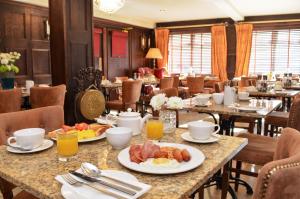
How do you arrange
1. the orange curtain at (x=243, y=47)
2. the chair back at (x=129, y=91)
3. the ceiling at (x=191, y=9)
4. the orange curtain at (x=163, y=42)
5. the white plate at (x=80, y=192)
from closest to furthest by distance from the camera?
1. the white plate at (x=80, y=192)
2. the chair back at (x=129, y=91)
3. the ceiling at (x=191, y=9)
4. the orange curtain at (x=243, y=47)
5. the orange curtain at (x=163, y=42)

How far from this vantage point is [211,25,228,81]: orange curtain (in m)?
9.07

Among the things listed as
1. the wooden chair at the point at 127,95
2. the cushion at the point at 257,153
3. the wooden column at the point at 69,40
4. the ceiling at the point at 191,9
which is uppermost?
the ceiling at the point at 191,9

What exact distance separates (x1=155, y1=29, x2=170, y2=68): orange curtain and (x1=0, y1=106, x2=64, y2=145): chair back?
8241mm

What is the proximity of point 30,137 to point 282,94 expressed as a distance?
146 inches

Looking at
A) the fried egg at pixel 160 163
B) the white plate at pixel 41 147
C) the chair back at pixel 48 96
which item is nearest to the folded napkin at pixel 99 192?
the fried egg at pixel 160 163

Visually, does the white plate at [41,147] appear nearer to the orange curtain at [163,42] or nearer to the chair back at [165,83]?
the chair back at [165,83]

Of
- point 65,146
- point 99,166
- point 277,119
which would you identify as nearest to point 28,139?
point 65,146

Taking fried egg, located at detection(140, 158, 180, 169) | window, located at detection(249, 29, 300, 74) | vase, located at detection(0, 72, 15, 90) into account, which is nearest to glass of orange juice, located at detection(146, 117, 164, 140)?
fried egg, located at detection(140, 158, 180, 169)

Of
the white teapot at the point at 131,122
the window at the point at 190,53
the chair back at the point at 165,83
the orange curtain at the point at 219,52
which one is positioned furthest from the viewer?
the window at the point at 190,53

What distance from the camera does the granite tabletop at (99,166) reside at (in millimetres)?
1004

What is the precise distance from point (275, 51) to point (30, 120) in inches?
325

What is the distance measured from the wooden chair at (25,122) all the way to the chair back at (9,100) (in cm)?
185

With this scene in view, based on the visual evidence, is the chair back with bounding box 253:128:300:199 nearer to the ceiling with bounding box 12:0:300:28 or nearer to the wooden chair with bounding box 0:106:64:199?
the wooden chair with bounding box 0:106:64:199

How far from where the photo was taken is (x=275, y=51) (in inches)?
343
